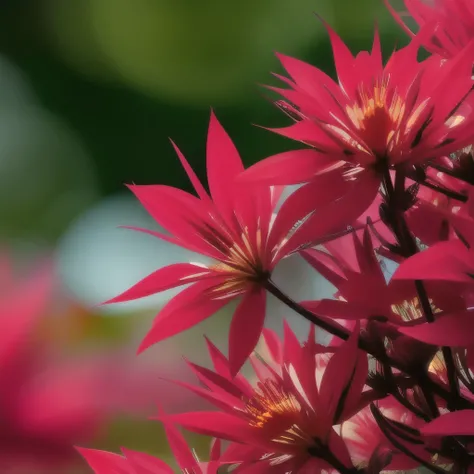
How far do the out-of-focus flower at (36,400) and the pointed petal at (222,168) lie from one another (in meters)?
0.26

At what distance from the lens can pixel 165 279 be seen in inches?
7.7

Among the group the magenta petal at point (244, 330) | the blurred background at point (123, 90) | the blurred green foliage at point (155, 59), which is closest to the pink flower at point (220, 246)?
the magenta petal at point (244, 330)

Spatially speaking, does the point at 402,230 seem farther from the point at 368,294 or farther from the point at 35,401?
the point at 35,401

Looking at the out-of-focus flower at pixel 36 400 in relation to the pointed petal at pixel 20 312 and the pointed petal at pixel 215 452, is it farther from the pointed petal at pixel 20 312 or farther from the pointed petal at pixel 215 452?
the pointed petal at pixel 215 452

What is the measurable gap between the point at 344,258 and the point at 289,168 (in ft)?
0.14

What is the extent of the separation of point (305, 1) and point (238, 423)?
207 centimetres

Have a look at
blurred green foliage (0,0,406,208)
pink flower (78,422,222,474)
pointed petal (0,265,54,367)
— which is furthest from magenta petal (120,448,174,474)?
blurred green foliage (0,0,406,208)

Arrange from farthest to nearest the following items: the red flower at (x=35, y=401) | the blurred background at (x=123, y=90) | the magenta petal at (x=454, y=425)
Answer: the blurred background at (x=123, y=90) → the red flower at (x=35, y=401) → the magenta petal at (x=454, y=425)

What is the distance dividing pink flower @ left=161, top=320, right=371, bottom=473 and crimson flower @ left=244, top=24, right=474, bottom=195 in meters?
0.04

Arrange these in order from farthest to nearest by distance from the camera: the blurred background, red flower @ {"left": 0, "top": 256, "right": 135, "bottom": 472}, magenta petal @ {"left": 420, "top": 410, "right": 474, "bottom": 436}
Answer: the blurred background → red flower @ {"left": 0, "top": 256, "right": 135, "bottom": 472} → magenta petal @ {"left": 420, "top": 410, "right": 474, "bottom": 436}

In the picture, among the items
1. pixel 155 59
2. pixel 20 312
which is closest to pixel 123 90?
pixel 155 59

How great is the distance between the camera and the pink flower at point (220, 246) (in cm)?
19

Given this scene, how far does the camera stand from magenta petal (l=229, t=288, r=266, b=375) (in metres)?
0.19

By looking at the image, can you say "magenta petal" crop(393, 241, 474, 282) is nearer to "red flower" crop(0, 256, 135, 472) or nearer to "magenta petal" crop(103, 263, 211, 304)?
"magenta petal" crop(103, 263, 211, 304)
